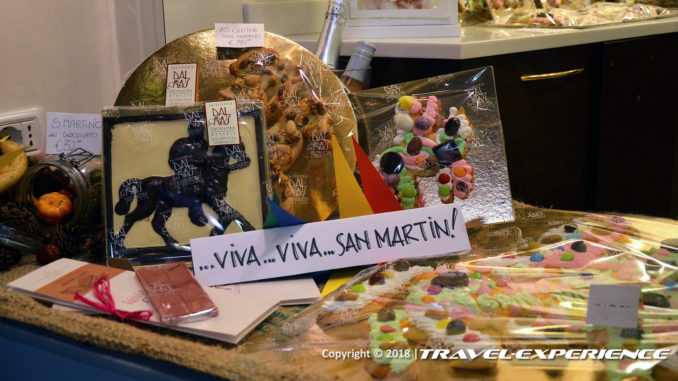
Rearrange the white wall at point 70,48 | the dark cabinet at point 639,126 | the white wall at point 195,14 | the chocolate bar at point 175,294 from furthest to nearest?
the dark cabinet at point 639,126
the white wall at point 195,14
the white wall at point 70,48
the chocolate bar at point 175,294

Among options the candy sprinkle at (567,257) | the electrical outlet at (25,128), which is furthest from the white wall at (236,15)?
the candy sprinkle at (567,257)

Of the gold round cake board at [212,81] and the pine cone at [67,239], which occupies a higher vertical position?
the gold round cake board at [212,81]

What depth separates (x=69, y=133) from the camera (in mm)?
1131

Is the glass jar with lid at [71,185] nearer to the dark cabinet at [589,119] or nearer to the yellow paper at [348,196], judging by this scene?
the yellow paper at [348,196]

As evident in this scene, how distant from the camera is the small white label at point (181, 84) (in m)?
1.15

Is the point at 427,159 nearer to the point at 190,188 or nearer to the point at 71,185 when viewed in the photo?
the point at 190,188

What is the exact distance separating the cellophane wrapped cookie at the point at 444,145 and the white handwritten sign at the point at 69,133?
48 cm

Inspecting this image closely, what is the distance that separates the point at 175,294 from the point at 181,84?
0.46m

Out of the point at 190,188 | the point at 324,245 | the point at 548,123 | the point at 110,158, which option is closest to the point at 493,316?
the point at 324,245

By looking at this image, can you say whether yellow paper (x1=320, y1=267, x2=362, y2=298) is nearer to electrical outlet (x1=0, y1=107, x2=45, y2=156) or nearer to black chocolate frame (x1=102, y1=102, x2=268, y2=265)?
black chocolate frame (x1=102, y1=102, x2=268, y2=265)

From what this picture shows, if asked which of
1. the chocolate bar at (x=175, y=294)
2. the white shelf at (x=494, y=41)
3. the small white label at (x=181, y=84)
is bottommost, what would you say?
the chocolate bar at (x=175, y=294)

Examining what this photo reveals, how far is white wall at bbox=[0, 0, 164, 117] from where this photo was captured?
53.7 inches

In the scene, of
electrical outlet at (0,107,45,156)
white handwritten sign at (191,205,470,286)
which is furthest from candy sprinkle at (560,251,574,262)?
electrical outlet at (0,107,45,156)

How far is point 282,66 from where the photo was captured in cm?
118
